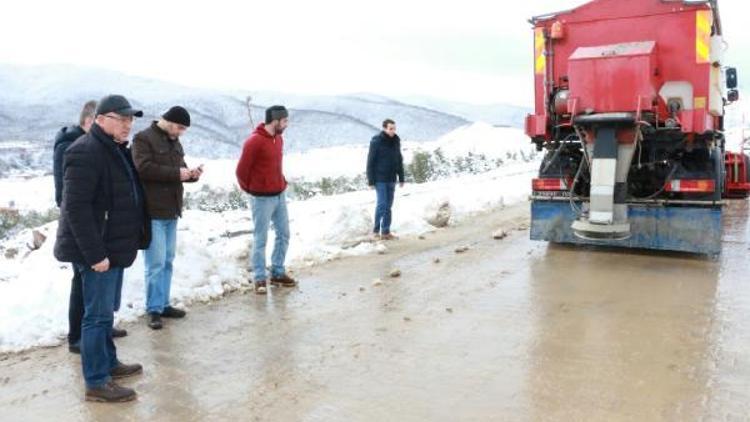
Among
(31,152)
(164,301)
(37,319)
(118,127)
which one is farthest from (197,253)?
(31,152)

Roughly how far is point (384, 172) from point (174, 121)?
4498 mm

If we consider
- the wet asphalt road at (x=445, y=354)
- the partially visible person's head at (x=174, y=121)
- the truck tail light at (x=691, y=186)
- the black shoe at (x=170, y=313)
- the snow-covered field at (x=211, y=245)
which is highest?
the partially visible person's head at (x=174, y=121)

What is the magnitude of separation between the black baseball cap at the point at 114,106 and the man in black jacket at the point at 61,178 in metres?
0.82

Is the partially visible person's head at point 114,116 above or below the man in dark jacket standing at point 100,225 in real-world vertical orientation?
above

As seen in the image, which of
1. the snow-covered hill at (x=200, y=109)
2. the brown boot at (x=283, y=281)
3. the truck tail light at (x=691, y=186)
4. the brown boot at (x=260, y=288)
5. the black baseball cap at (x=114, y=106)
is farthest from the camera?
the snow-covered hill at (x=200, y=109)

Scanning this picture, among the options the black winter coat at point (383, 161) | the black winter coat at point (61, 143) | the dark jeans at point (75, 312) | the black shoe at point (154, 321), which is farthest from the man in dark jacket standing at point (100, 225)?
the black winter coat at point (383, 161)

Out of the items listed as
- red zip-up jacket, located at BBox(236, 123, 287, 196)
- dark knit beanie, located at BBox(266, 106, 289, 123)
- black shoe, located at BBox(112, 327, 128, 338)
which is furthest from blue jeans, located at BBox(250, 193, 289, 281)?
black shoe, located at BBox(112, 327, 128, 338)

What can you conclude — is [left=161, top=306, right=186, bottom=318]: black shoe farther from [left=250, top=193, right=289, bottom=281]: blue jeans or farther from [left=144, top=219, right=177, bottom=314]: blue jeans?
[left=250, top=193, right=289, bottom=281]: blue jeans

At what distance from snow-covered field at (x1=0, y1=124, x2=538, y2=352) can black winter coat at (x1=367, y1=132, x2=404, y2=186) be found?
579 mm

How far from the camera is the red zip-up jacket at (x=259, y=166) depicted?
6637 millimetres

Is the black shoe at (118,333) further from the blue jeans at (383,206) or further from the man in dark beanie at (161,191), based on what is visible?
the blue jeans at (383,206)

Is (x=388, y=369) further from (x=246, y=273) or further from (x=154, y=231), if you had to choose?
(x=246, y=273)

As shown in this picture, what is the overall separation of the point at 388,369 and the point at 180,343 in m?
1.69

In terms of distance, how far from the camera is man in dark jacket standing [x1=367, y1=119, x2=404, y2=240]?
967cm
